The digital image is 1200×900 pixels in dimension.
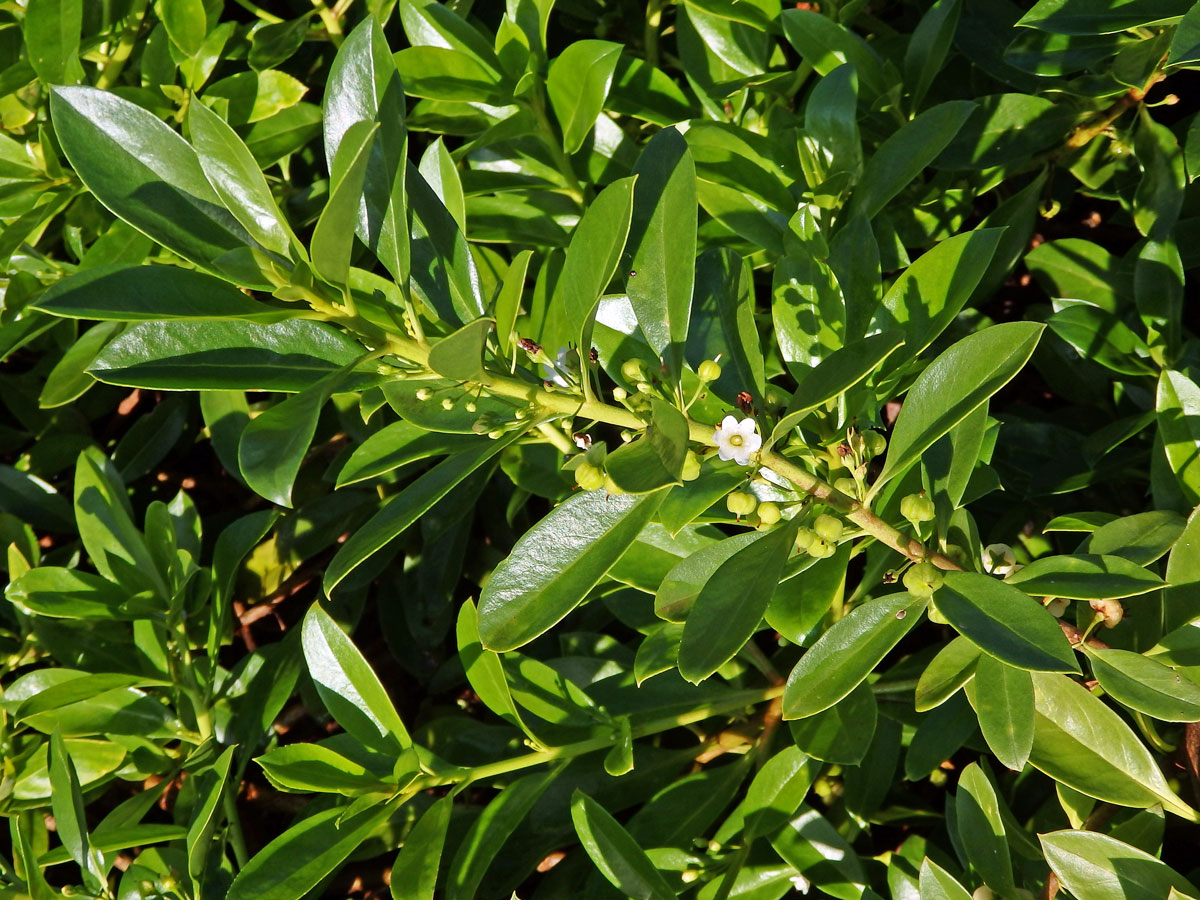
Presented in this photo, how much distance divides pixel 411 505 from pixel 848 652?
53cm

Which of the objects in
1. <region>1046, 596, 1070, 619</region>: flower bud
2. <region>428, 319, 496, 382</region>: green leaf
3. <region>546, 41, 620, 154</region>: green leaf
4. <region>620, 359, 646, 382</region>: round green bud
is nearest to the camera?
<region>428, 319, 496, 382</region>: green leaf

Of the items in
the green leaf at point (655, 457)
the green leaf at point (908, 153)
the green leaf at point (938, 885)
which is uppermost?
the green leaf at point (908, 153)

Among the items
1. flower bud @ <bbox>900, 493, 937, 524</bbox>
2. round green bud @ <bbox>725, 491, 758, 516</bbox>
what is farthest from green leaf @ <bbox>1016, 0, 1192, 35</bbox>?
round green bud @ <bbox>725, 491, 758, 516</bbox>

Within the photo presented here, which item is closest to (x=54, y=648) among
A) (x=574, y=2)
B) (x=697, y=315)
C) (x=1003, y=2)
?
(x=697, y=315)

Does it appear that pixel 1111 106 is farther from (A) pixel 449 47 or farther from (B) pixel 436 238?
(B) pixel 436 238

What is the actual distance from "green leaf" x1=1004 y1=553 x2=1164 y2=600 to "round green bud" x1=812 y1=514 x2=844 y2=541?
0.84 ft

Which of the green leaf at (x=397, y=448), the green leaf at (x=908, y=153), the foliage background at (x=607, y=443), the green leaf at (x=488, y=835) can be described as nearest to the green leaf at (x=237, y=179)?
the foliage background at (x=607, y=443)

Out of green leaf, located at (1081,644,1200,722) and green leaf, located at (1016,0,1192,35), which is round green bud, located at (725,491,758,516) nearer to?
green leaf, located at (1081,644,1200,722)

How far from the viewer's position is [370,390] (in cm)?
135

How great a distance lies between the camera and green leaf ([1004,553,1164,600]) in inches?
44.8

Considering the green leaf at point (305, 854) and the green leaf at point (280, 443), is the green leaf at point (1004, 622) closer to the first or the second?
the green leaf at point (280, 443)

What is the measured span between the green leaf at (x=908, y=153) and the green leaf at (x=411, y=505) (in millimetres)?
604

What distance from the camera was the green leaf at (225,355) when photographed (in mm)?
1071

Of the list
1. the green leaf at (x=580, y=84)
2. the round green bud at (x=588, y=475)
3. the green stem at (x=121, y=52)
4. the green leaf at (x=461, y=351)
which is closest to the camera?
the green leaf at (x=461, y=351)
